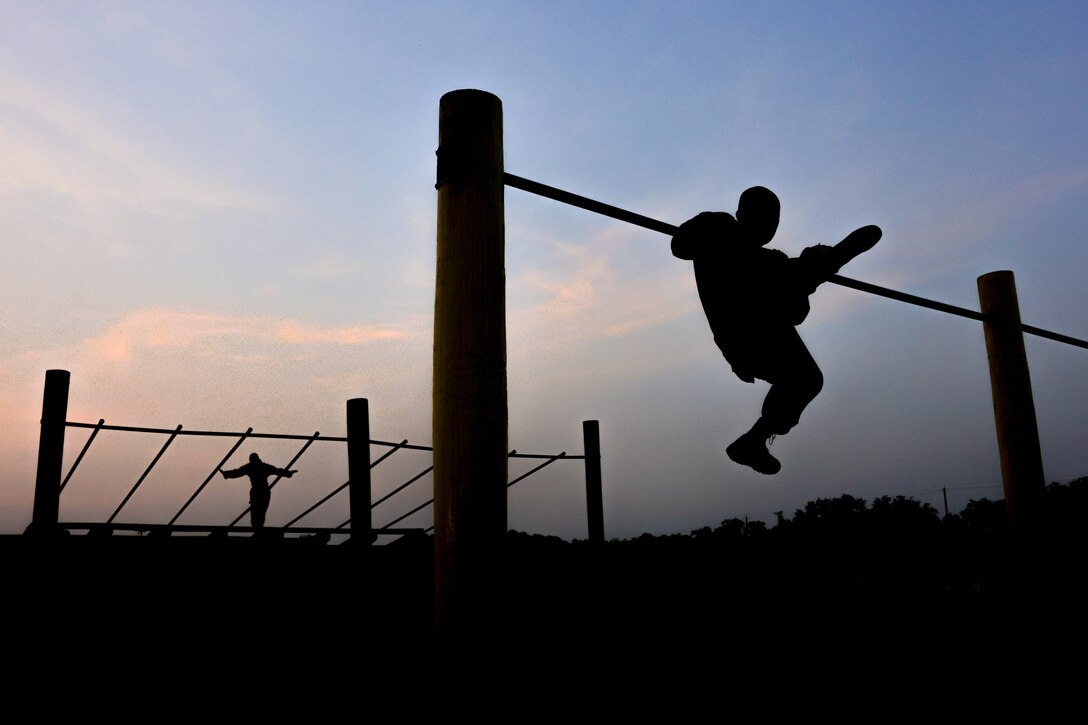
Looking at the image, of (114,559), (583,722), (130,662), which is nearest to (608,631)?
(583,722)

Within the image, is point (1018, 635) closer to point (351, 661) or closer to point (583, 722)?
point (583, 722)

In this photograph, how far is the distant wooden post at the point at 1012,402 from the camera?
235 inches

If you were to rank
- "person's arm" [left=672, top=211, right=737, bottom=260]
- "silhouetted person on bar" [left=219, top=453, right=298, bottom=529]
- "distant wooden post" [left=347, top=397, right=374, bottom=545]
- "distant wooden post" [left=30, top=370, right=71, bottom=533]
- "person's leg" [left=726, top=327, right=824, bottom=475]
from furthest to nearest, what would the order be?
"silhouetted person on bar" [left=219, top=453, right=298, bottom=529] → "distant wooden post" [left=347, top=397, right=374, bottom=545] → "distant wooden post" [left=30, top=370, right=71, bottom=533] → "person's leg" [left=726, top=327, right=824, bottom=475] → "person's arm" [left=672, top=211, right=737, bottom=260]

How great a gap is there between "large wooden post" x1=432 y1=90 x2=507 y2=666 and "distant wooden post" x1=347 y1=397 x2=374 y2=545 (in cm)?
522

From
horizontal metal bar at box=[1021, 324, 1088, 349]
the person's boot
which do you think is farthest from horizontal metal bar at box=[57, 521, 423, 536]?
horizontal metal bar at box=[1021, 324, 1088, 349]

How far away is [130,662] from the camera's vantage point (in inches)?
237

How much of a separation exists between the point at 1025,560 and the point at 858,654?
1.64m

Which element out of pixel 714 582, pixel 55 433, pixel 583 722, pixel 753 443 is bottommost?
pixel 583 722

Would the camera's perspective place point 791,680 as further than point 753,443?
Yes

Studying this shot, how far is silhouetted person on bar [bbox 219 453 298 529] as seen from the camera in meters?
11.9

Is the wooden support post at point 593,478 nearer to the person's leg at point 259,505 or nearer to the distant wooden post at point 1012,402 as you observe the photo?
the person's leg at point 259,505

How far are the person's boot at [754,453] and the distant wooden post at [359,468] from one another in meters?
4.71

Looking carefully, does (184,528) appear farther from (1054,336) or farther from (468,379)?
(1054,336)

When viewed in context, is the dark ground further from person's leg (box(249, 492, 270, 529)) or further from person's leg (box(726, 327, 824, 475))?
person's leg (box(249, 492, 270, 529))
